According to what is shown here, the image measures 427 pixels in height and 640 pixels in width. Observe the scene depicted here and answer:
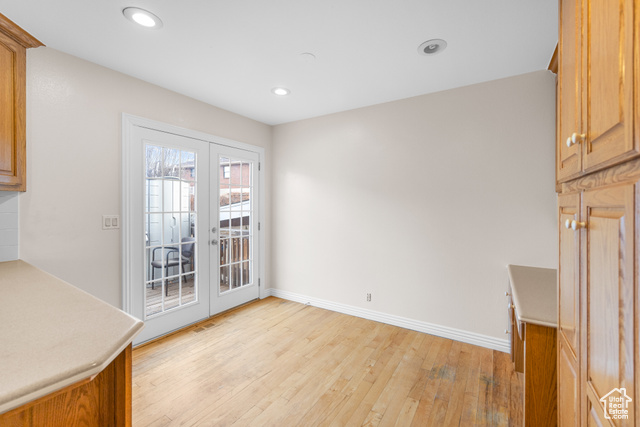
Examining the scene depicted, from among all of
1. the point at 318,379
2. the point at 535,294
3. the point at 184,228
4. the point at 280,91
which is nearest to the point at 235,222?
the point at 184,228

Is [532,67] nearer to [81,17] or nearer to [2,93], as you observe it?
[81,17]

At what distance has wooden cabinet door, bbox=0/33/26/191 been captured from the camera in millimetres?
1652

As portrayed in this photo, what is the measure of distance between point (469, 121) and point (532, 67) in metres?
0.60

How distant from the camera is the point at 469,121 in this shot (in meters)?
2.73

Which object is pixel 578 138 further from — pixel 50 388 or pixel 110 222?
pixel 110 222

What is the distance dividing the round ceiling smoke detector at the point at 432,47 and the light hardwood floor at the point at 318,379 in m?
2.52

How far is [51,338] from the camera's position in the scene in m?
0.88

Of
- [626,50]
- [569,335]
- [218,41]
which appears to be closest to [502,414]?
[569,335]

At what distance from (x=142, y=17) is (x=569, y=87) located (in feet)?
7.46

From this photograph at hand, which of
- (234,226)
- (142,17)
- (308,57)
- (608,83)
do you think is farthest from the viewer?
(234,226)

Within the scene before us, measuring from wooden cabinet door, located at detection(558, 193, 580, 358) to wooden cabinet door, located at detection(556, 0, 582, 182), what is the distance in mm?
109

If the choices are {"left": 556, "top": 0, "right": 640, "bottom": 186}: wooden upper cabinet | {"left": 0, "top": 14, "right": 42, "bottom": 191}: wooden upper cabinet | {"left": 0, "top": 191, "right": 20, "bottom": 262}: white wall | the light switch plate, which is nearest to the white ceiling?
{"left": 0, "top": 14, "right": 42, "bottom": 191}: wooden upper cabinet

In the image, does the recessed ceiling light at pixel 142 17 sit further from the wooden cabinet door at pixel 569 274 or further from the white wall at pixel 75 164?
the wooden cabinet door at pixel 569 274

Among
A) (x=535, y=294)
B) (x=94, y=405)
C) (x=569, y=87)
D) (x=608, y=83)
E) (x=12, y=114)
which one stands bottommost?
(x=94, y=405)
